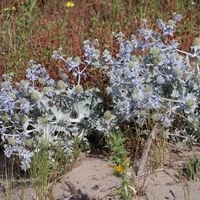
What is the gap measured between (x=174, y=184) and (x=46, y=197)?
0.92 m

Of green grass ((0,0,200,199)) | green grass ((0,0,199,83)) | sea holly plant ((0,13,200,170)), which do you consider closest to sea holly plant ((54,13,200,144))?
sea holly plant ((0,13,200,170))

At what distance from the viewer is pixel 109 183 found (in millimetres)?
4398

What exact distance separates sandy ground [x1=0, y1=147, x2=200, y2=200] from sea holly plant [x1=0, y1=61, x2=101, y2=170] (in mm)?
221

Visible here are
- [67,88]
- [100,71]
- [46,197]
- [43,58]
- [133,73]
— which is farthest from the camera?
[43,58]

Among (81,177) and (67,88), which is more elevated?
(67,88)

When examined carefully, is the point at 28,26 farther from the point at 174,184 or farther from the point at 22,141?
the point at 174,184

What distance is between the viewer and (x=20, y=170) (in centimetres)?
486

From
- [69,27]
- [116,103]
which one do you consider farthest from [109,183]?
[69,27]

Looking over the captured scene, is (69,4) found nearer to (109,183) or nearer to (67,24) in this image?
(67,24)

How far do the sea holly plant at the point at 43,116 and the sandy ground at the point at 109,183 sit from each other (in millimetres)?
221

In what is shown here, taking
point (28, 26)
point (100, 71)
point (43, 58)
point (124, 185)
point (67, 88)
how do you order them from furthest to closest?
point (28, 26)
point (43, 58)
point (100, 71)
point (67, 88)
point (124, 185)

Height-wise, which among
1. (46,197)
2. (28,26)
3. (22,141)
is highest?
(28,26)

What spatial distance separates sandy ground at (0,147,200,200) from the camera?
13.6 feet

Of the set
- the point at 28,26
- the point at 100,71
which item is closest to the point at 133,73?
the point at 100,71
